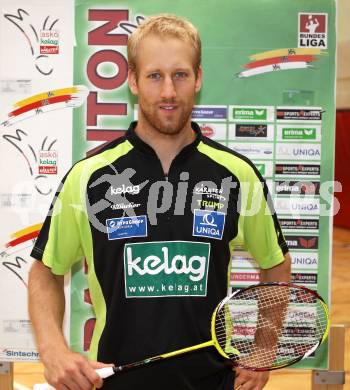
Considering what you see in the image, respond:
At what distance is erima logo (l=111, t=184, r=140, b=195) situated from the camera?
1883mm

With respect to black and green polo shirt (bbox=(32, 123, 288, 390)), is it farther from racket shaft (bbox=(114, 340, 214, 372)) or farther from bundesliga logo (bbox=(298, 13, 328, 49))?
bundesliga logo (bbox=(298, 13, 328, 49))

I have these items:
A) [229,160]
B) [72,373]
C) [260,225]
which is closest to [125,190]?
[229,160]

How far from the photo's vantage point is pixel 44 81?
2732 mm

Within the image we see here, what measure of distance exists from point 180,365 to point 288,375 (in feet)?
8.68

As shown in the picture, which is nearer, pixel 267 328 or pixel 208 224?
pixel 208 224

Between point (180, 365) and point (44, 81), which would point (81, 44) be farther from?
point (180, 365)

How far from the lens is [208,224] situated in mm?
1883

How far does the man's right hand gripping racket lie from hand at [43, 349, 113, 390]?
16 centimetres

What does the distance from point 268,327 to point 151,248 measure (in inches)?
18.7

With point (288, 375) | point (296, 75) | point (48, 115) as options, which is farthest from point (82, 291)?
point (288, 375)

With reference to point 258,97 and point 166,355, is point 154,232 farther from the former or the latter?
point 258,97

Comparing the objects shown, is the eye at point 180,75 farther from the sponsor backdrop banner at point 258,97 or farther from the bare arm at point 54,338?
the sponsor backdrop banner at point 258,97

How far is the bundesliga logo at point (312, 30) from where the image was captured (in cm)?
268

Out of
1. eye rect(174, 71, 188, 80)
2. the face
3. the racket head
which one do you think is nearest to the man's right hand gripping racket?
the racket head
